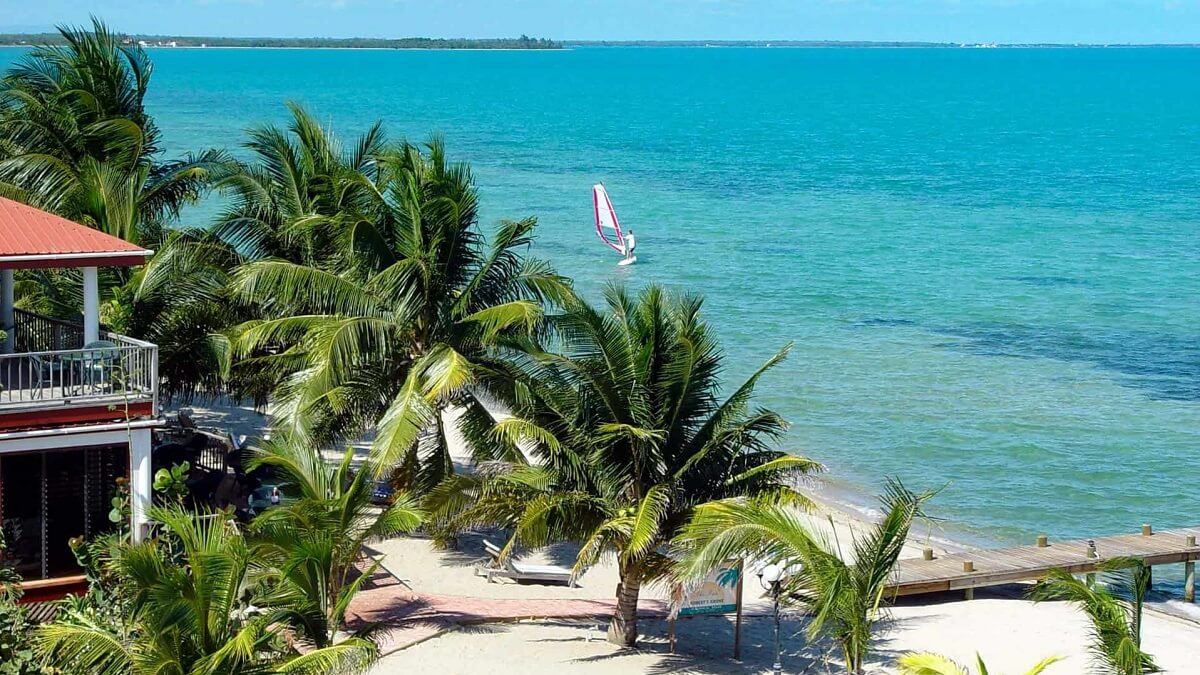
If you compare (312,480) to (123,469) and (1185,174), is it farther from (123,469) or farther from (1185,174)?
(1185,174)

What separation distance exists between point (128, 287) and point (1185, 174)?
251ft

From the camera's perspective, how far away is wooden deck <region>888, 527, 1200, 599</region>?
66.8ft

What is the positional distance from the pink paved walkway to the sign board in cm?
138

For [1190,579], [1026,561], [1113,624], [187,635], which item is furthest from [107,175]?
[1190,579]

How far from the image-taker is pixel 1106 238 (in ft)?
194

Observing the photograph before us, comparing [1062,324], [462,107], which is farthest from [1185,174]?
[462,107]

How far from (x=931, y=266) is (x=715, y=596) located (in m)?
37.2

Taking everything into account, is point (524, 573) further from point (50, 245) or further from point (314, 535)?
point (50, 245)

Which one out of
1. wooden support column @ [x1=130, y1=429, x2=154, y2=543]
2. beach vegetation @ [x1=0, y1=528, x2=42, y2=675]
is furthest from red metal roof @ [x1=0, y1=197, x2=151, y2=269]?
beach vegetation @ [x1=0, y1=528, x2=42, y2=675]

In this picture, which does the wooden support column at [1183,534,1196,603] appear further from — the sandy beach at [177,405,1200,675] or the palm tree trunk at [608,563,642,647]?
the palm tree trunk at [608,563,642,647]

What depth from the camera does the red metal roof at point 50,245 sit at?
15.5 meters

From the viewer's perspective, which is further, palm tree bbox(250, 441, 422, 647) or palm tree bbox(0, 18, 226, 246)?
palm tree bbox(0, 18, 226, 246)

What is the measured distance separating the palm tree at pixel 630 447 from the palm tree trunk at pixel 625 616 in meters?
0.06

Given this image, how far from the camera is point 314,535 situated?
12.9m
